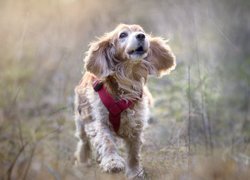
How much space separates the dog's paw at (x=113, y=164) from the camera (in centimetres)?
481

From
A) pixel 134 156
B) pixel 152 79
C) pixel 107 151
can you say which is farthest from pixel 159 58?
pixel 152 79

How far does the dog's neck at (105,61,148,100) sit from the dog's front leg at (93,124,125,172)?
36 cm

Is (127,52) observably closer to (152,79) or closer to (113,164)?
(113,164)

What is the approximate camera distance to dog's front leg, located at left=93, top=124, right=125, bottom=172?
15.9 ft

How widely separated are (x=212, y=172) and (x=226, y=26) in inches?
256

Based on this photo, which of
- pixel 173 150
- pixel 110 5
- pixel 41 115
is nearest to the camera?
pixel 173 150

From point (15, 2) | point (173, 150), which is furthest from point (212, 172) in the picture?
point (15, 2)

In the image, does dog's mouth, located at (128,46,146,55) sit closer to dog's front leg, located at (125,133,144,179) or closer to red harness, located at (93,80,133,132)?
red harness, located at (93,80,133,132)

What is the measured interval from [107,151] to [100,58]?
979 mm

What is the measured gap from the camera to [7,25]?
8328 mm

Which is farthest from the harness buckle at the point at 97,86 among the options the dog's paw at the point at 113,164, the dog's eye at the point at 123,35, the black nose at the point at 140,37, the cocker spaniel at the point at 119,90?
the dog's paw at the point at 113,164

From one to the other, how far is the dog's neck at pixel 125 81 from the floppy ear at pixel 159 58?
0.71 feet

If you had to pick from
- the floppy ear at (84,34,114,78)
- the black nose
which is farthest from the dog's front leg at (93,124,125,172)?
the black nose

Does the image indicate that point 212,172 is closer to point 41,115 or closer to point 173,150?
point 173,150
